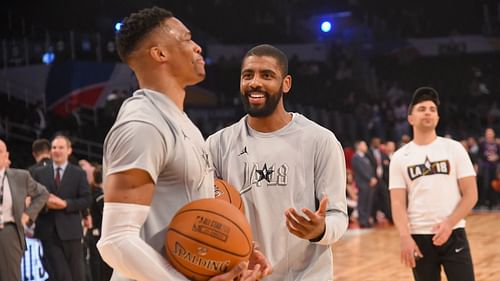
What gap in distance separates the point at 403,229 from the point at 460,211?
1.34ft

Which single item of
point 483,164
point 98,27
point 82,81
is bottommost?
point 483,164

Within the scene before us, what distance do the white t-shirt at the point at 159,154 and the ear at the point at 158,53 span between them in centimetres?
12

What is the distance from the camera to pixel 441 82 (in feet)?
74.7

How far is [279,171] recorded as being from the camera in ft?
12.2

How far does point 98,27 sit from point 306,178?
753 inches

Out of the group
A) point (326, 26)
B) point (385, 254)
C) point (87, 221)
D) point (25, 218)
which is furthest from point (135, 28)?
point (326, 26)

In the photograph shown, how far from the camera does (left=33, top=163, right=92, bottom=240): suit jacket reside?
7.46m

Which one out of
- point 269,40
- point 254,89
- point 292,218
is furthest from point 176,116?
point 269,40

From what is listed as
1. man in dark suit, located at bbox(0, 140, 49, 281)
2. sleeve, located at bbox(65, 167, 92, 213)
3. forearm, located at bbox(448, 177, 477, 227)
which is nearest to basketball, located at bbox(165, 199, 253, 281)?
forearm, located at bbox(448, 177, 477, 227)

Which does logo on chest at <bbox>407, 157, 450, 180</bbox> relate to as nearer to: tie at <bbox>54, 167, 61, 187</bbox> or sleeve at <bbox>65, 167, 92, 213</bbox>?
sleeve at <bbox>65, 167, 92, 213</bbox>

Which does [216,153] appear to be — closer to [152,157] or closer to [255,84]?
[255,84]

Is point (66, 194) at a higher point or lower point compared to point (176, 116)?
lower

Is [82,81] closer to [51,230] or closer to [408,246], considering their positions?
[51,230]

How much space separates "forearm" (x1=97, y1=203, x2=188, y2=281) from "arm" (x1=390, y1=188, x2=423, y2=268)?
313 centimetres
